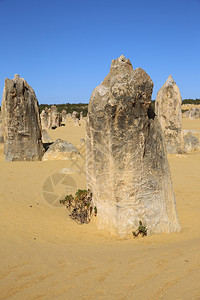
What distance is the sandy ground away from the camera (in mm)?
2385

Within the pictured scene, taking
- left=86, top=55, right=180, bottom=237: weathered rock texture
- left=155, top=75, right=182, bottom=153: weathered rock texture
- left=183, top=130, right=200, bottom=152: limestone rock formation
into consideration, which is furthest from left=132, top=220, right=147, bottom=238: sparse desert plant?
left=183, top=130, right=200, bottom=152: limestone rock formation

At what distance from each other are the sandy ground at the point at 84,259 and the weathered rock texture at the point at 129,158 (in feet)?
0.98

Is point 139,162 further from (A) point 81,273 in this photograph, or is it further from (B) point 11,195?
(B) point 11,195

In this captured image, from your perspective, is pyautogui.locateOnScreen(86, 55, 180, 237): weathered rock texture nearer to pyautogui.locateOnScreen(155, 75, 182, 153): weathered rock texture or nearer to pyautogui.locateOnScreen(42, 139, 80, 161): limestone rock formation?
pyautogui.locateOnScreen(42, 139, 80, 161): limestone rock formation

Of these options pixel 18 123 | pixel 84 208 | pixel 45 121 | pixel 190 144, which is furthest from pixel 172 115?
pixel 45 121

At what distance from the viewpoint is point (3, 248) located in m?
3.41

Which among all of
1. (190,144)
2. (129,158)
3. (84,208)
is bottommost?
(84,208)

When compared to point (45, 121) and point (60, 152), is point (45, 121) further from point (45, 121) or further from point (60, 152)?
point (60, 152)

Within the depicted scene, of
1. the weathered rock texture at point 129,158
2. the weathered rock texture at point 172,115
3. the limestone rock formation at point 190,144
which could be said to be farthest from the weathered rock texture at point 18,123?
the limestone rock formation at point 190,144

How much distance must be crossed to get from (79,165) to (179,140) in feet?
16.6

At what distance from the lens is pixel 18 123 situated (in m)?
10.3

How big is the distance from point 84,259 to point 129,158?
148 centimetres

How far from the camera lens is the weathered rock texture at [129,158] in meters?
3.74

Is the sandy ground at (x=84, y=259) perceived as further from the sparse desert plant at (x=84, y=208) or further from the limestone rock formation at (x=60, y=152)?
the limestone rock formation at (x=60, y=152)
